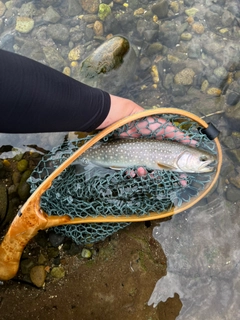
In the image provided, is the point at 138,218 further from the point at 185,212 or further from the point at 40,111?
the point at 40,111

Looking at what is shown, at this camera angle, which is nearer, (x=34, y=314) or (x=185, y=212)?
(x=34, y=314)

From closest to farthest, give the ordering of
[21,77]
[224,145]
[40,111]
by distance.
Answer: [21,77]
[40,111]
[224,145]

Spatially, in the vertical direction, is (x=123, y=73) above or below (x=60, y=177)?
above

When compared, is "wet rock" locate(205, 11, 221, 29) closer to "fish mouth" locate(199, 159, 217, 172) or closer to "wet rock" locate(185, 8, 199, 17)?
"wet rock" locate(185, 8, 199, 17)

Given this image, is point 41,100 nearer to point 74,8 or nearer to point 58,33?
point 58,33

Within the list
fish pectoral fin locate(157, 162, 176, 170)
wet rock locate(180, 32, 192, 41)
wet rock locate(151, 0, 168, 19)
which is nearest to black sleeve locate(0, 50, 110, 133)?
fish pectoral fin locate(157, 162, 176, 170)

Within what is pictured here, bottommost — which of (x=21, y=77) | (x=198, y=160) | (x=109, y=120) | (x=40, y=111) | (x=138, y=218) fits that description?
(x=138, y=218)


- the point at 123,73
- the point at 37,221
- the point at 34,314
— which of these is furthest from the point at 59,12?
the point at 34,314
